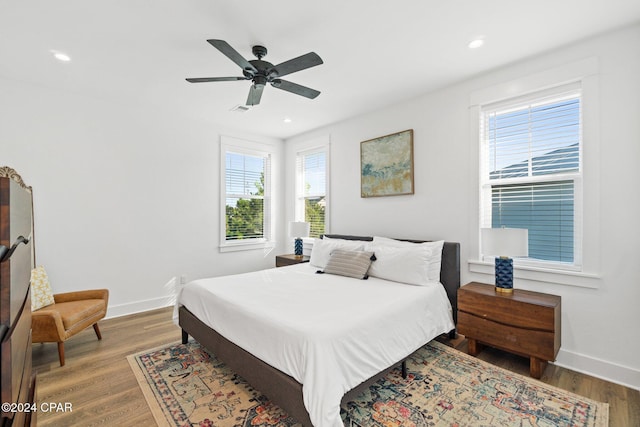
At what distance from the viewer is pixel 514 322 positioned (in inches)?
97.2

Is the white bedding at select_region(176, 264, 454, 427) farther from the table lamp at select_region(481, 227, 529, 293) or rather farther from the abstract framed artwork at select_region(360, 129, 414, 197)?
the abstract framed artwork at select_region(360, 129, 414, 197)

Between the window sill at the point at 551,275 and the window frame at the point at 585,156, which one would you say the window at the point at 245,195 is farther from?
the window frame at the point at 585,156

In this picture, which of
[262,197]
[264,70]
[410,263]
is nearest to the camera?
[264,70]

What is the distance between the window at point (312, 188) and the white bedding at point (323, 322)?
76.7 inches

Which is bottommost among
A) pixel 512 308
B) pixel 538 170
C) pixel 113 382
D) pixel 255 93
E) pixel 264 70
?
pixel 113 382

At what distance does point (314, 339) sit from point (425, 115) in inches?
116

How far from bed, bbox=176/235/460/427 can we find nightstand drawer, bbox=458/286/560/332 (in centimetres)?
27

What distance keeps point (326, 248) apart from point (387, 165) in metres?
1.35

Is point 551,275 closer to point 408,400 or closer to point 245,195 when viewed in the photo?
point 408,400

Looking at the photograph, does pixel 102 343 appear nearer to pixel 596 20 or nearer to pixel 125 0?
pixel 125 0

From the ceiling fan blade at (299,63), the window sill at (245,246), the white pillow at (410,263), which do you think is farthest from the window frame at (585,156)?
the window sill at (245,246)

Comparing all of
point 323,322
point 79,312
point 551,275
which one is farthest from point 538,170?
point 79,312

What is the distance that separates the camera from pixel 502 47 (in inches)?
102

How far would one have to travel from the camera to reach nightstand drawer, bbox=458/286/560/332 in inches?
91.4
